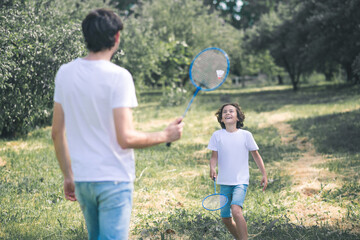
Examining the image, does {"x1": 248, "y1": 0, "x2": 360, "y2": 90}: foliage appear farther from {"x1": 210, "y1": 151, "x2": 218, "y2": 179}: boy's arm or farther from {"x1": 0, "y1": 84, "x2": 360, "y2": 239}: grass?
{"x1": 210, "y1": 151, "x2": 218, "y2": 179}: boy's arm

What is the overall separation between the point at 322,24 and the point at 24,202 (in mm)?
19628

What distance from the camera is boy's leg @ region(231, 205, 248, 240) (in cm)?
393

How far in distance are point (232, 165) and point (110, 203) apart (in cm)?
207

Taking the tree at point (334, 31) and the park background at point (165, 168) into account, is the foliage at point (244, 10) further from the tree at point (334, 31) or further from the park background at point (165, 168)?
the park background at point (165, 168)

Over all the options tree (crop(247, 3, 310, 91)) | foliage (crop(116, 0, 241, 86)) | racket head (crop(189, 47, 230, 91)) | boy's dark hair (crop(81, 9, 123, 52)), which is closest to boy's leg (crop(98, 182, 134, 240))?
boy's dark hair (crop(81, 9, 123, 52))

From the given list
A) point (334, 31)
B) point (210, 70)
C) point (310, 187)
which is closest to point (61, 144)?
point (210, 70)

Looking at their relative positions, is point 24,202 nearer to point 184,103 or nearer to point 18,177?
point 18,177

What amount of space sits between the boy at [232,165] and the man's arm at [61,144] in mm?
1838

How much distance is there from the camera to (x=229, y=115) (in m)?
4.26

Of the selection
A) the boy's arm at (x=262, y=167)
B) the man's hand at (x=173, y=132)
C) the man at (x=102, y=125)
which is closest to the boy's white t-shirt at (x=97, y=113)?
the man at (x=102, y=125)

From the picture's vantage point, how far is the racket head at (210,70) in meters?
4.35

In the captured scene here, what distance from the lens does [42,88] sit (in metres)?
7.53

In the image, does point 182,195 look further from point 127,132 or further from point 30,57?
point 127,132

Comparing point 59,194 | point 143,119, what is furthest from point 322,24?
point 59,194
